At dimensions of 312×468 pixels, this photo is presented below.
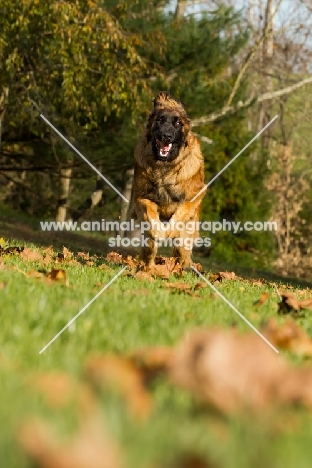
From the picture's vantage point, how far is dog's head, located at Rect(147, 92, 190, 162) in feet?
29.4

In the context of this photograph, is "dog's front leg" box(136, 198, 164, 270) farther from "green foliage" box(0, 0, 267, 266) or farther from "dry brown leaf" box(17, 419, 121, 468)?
"green foliage" box(0, 0, 267, 266)

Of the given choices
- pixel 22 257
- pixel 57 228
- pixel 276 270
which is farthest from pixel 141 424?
pixel 276 270

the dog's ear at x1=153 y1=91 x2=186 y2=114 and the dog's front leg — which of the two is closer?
the dog's front leg

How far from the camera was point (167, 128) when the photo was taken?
894 centimetres

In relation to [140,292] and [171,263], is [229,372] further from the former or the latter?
[171,263]

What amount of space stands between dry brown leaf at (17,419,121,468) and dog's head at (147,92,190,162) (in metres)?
7.23

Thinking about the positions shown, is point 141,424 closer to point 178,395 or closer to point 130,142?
point 178,395

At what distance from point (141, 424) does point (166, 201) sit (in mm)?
7062

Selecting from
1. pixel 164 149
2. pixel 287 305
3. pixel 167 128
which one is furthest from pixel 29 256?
pixel 287 305

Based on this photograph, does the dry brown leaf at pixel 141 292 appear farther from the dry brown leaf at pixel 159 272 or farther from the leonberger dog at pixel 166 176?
the leonberger dog at pixel 166 176

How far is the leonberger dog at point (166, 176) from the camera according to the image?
8.95m

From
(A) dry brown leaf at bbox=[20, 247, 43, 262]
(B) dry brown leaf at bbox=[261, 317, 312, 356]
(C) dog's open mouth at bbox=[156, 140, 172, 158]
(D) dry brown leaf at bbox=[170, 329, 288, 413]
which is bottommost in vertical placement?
(A) dry brown leaf at bbox=[20, 247, 43, 262]

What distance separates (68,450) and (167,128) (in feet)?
24.2

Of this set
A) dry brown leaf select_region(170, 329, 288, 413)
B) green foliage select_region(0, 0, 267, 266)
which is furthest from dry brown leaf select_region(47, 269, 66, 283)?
green foliage select_region(0, 0, 267, 266)
